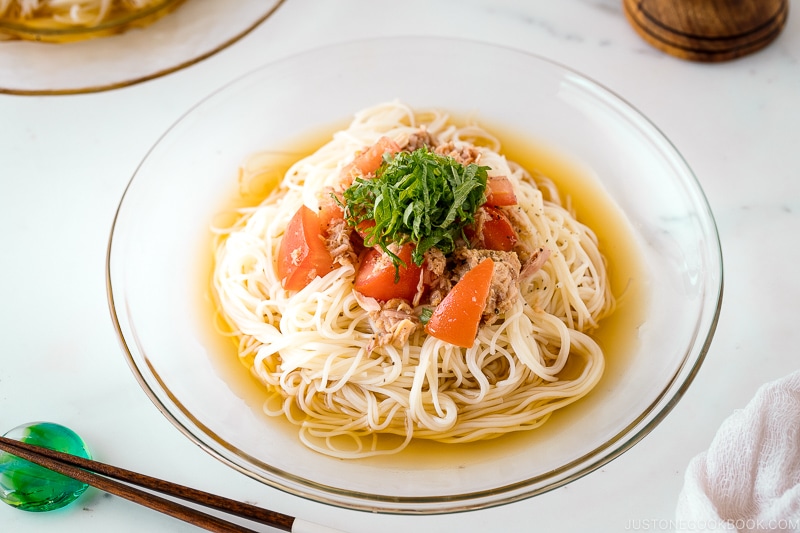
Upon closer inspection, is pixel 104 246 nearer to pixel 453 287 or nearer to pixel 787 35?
pixel 453 287

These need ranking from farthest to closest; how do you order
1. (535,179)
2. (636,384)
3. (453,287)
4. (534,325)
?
(535,179)
(534,325)
(453,287)
(636,384)

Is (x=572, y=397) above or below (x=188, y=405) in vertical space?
below

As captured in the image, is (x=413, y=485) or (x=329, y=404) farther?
(x=329, y=404)

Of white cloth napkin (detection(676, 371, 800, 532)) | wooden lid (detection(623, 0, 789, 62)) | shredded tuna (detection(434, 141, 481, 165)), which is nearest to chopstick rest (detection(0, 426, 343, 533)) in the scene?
white cloth napkin (detection(676, 371, 800, 532))

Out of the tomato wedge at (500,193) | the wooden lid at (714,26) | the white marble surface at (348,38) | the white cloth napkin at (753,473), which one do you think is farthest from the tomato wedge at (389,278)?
the wooden lid at (714,26)

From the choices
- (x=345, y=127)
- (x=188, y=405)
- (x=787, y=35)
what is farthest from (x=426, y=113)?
(x=787, y=35)

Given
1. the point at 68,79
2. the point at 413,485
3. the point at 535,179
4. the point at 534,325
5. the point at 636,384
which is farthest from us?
the point at 68,79

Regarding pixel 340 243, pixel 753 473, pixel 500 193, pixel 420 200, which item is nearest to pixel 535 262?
pixel 500 193

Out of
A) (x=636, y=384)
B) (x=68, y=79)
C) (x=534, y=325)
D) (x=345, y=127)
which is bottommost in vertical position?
(x=636, y=384)
